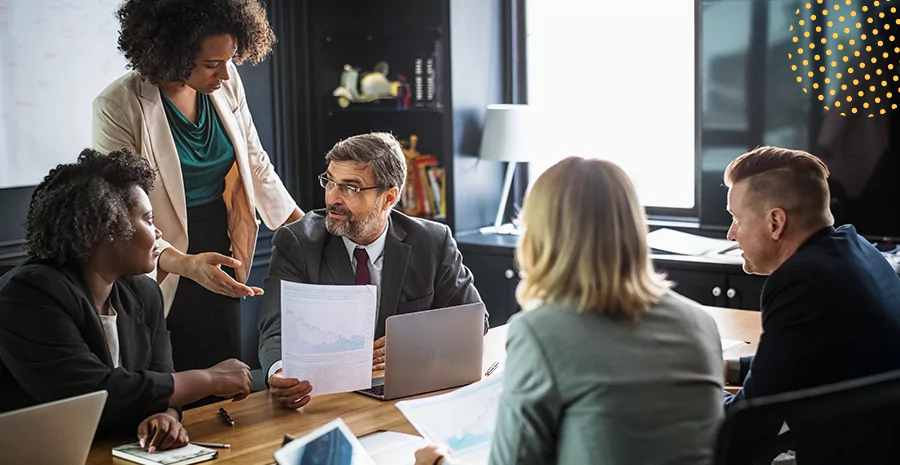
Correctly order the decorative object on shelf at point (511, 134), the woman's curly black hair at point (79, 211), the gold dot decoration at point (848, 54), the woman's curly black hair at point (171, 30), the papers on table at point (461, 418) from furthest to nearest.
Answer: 1. the decorative object on shelf at point (511, 134)
2. the gold dot decoration at point (848, 54)
3. the woman's curly black hair at point (171, 30)
4. the woman's curly black hair at point (79, 211)
5. the papers on table at point (461, 418)

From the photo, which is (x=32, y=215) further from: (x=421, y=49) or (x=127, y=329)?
(x=421, y=49)

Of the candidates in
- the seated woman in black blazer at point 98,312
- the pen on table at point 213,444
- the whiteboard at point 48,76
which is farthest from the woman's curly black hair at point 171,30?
the pen on table at point 213,444

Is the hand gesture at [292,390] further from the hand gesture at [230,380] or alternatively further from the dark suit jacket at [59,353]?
the dark suit jacket at [59,353]

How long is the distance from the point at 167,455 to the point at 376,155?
1.07 m

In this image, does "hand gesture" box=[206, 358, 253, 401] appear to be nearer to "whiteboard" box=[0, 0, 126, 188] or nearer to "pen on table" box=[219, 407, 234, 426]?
"pen on table" box=[219, 407, 234, 426]

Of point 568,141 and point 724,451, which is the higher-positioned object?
point 568,141

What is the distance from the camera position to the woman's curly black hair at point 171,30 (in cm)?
283

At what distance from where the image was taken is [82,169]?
2.20 metres

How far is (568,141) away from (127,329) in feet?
9.67

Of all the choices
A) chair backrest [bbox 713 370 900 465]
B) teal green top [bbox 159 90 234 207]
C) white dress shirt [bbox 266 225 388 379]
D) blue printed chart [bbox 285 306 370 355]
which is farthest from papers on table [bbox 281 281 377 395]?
teal green top [bbox 159 90 234 207]

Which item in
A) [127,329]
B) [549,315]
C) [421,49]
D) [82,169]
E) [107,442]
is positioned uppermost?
[421,49]

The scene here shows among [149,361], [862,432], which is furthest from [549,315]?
[149,361]

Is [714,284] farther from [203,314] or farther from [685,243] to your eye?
[203,314]

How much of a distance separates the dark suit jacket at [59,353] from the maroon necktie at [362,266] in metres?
0.68
